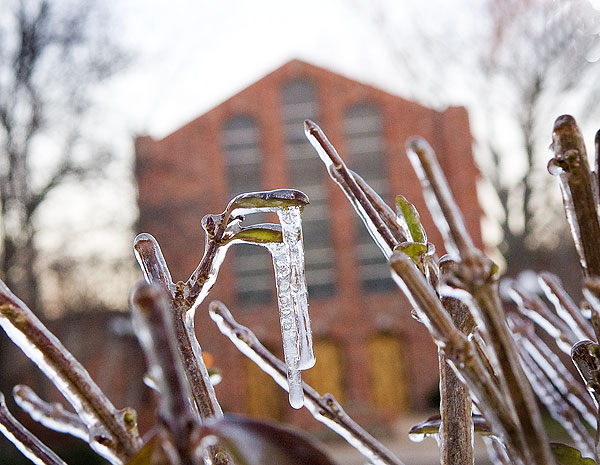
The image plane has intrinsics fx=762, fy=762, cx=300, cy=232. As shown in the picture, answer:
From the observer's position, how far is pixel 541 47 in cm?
1102

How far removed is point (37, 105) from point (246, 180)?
6.55 m

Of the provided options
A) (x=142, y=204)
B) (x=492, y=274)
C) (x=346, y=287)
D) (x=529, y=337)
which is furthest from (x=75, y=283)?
(x=492, y=274)

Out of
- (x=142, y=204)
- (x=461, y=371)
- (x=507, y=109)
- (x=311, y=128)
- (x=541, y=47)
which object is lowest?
(x=461, y=371)

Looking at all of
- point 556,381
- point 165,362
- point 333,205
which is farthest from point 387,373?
point 165,362

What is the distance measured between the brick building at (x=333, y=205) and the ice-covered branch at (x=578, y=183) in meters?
13.4

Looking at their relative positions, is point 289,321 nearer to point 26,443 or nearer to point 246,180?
point 26,443

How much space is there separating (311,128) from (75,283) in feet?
27.6

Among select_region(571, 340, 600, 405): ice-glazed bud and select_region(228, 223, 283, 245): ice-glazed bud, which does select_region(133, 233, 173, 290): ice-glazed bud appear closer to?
select_region(228, 223, 283, 245): ice-glazed bud

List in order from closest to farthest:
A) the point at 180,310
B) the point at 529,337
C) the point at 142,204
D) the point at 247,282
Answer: the point at 180,310 → the point at 529,337 → the point at 142,204 → the point at 247,282

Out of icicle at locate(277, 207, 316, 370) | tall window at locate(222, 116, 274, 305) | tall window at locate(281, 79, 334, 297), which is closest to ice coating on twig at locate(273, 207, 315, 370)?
icicle at locate(277, 207, 316, 370)

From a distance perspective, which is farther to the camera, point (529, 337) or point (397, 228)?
point (529, 337)

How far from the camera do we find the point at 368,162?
14.3 metres

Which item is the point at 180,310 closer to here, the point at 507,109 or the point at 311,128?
the point at 311,128

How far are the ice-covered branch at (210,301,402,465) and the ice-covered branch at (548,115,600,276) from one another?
0.70 feet
